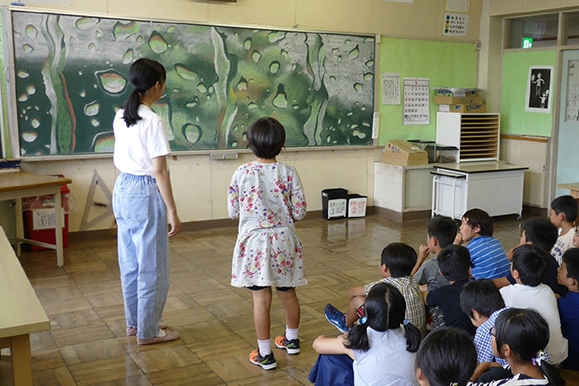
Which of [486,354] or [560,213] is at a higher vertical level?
[560,213]

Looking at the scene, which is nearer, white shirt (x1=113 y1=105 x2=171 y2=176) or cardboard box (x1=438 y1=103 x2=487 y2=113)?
white shirt (x1=113 y1=105 x2=171 y2=176)

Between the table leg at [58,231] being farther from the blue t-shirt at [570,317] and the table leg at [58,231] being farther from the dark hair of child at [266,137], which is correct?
the blue t-shirt at [570,317]

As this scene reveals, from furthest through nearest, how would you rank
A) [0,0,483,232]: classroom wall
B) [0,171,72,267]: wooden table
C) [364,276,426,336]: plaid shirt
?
[0,0,483,232]: classroom wall, [0,171,72,267]: wooden table, [364,276,426,336]: plaid shirt

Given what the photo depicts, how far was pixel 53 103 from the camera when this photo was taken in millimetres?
5465

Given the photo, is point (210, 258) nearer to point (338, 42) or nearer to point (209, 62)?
point (209, 62)

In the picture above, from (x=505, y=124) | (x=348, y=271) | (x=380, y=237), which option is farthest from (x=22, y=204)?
(x=505, y=124)

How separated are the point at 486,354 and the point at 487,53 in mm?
5681

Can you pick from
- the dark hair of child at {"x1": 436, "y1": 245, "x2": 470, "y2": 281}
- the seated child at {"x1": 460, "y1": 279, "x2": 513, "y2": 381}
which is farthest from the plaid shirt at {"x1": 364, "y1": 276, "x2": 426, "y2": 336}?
the dark hair of child at {"x1": 436, "y1": 245, "x2": 470, "y2": 281}

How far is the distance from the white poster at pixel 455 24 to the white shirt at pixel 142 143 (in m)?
5.16

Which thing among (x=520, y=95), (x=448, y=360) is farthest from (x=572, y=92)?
(x=448, y=360)

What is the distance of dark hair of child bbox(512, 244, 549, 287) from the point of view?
2721 mm

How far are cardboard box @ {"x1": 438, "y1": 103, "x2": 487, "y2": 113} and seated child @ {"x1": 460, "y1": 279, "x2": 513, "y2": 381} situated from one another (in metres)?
4.85

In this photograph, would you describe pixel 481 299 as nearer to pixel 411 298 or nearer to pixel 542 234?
pixel 411 298

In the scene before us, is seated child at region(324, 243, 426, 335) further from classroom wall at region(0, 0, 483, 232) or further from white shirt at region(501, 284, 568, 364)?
classroom wall at region(0, 0, 483, 232)
